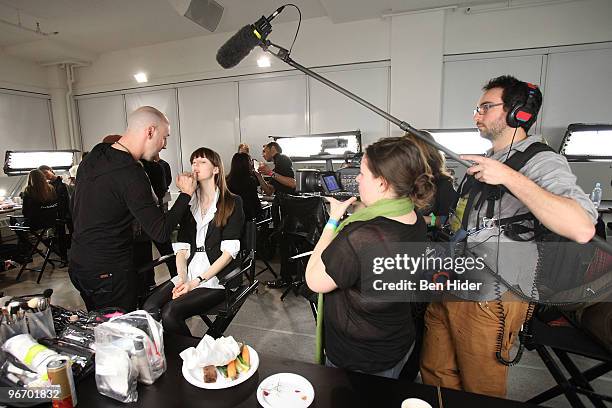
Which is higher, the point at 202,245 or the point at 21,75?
the point at 21,75

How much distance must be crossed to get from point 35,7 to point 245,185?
10.8ft

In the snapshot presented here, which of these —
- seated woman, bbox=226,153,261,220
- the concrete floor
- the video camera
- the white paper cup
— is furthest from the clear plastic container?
the white paper cup

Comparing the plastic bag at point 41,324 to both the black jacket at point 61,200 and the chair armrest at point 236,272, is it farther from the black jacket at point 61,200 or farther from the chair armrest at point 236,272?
the black jacket at point 61,200

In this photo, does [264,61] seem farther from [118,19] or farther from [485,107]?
[485,107]

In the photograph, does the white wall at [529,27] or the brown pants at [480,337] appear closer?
the brown pants at [480,337]

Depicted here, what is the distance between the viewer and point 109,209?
5.03ft

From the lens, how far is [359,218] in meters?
1.06

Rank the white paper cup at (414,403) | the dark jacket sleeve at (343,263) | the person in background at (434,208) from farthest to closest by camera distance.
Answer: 1. the person in background at (434,208)
2. the dark jacket sleeve at (343,263)
3. the white paper cup at (414,403)

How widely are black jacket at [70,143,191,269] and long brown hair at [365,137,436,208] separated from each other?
3.47 feet

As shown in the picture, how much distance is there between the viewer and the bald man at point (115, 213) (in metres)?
1.51

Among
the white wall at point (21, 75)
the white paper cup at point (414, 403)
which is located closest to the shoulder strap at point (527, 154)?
the white paper cup at point (414, 403)

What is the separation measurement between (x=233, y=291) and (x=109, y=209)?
81 centimetres

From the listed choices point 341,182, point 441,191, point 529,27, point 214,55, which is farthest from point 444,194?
point 214,55

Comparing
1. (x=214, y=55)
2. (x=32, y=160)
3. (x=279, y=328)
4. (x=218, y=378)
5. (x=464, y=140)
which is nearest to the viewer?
(x=218, y=378)
